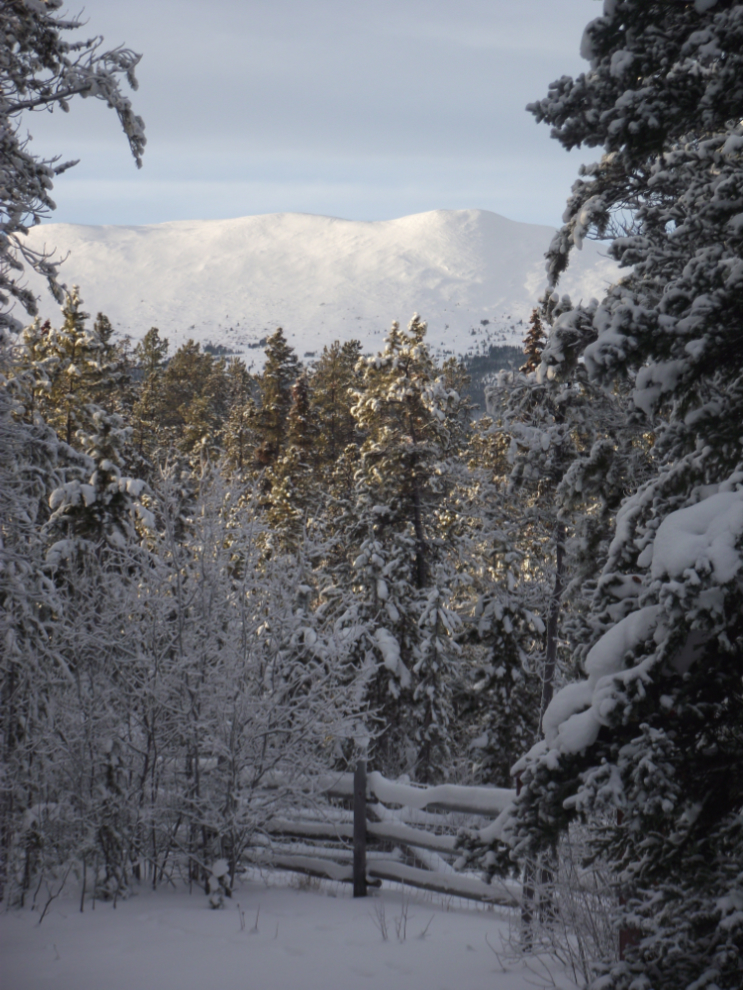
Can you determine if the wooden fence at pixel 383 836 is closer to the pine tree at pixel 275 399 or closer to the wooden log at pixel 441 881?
the wooden log at pixel 441 881

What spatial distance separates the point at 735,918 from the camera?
3.28m

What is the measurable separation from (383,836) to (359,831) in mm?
286

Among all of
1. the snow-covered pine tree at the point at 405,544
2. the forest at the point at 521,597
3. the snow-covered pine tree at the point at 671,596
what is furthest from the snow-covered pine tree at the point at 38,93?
the snow-covered pine tree at the point at 405,544

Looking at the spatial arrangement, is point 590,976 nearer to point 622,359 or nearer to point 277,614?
point 622,359

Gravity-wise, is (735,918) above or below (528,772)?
below

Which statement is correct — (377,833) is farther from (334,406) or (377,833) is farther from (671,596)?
(334,406)

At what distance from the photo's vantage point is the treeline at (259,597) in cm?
835

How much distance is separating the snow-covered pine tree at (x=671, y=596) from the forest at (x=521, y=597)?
0.02m

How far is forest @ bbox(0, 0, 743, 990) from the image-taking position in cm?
365

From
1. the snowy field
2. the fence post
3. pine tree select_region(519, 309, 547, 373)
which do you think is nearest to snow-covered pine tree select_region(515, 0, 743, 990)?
the snowy field

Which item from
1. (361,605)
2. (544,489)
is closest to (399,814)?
(544,489)

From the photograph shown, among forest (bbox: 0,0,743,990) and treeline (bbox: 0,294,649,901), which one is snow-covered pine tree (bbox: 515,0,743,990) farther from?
treeline (bbox: 0,294,649,901)

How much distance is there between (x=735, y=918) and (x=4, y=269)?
933cm

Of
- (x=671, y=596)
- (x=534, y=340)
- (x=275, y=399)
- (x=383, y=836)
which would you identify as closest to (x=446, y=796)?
(x=383, y=836)
